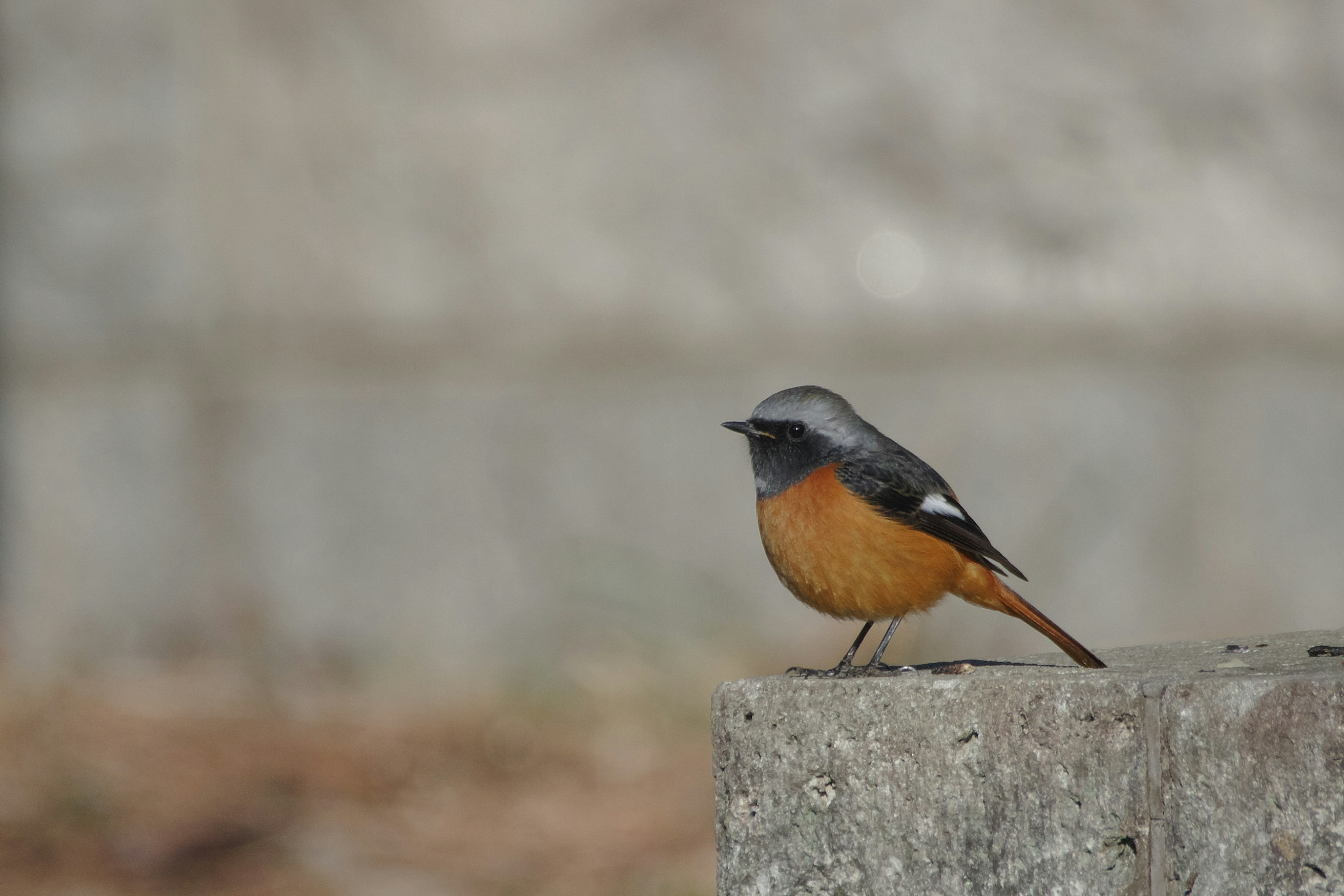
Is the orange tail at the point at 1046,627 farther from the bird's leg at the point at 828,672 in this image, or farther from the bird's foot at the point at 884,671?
the bird's leg at the point at 828,672

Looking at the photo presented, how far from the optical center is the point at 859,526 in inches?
146

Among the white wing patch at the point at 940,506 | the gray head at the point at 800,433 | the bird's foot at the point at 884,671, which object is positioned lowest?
the bird's foot at the point at 884,671

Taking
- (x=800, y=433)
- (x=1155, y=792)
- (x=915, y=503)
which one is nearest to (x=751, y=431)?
(x=800, y=433)

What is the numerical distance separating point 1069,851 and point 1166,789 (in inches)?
9.5

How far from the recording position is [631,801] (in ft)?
→ 20.4

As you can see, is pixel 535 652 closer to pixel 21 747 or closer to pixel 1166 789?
pixel 21 747

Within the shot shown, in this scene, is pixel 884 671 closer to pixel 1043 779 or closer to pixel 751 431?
pixel 1043 779

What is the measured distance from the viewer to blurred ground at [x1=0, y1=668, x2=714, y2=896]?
5.43 m

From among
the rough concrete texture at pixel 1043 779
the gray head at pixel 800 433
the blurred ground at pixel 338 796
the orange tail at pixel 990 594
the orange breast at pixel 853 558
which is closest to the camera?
the rough concrete texture at pixel 1043 779

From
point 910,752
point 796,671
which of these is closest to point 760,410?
point 796,671

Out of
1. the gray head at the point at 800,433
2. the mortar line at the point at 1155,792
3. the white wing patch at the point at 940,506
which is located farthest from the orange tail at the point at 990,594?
the mortar line at the point at 1155,792

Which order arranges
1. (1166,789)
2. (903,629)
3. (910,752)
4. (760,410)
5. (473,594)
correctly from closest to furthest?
(1166,789)
(910,752)
(760,410)
(903,629)
(473,594)

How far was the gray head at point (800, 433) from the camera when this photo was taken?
404 centimetres

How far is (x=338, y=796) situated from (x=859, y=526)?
3.47 metres
